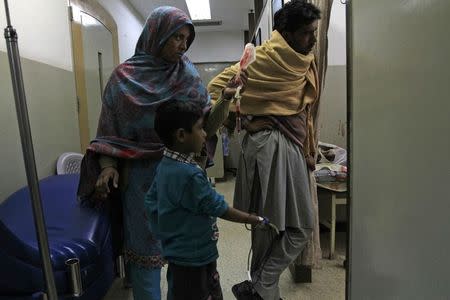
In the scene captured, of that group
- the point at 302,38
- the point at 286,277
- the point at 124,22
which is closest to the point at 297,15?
the point at 302,38

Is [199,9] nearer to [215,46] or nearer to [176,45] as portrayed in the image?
[215,46]

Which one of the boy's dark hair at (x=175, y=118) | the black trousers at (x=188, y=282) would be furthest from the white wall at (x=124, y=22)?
the black trousers at (x=188, y=282)

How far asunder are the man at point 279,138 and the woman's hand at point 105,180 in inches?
20.6

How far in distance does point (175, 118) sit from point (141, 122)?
0.30m

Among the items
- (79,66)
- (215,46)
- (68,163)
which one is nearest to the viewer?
(68,163)

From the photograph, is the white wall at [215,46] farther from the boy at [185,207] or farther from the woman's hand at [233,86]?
the boy at [185,207]

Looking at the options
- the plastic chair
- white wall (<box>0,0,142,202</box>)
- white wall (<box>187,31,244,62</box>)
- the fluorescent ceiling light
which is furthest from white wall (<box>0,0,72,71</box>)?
white wall (<box>187,31,244,62</box>)

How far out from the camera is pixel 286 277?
187 centimetres

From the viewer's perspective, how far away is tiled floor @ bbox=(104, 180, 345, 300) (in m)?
1.69

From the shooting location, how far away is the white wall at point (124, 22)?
346cm

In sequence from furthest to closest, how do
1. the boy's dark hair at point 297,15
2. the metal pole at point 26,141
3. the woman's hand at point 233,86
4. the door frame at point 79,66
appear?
the door frame at point 79,66
the boy's dark hair at point 297,15
the woman's hand at point 233,86
the metal pole at point 26,141

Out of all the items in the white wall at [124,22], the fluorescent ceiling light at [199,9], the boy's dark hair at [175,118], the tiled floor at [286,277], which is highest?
the fluorescent ceiling light at [199,9]

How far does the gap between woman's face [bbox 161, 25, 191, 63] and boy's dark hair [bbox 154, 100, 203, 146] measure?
32 centimetres

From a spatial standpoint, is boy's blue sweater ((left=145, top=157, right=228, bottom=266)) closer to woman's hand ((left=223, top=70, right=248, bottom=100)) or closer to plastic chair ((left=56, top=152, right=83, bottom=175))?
woman's hand ((left=223, top=70, right=248, bottom=100))
